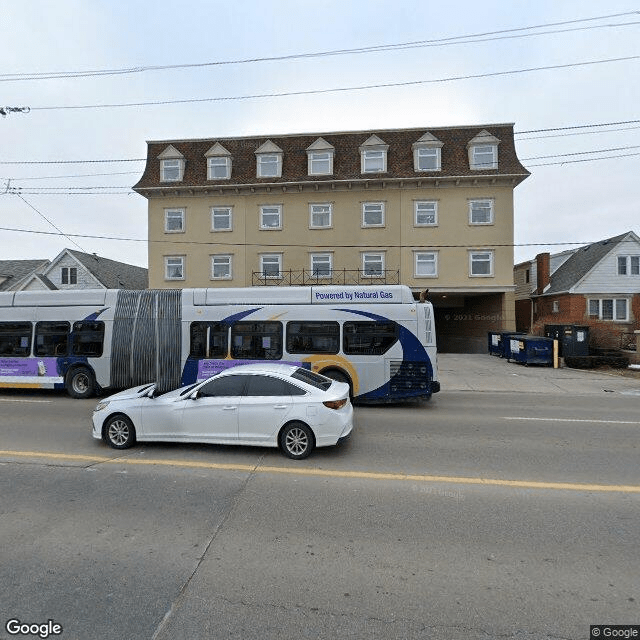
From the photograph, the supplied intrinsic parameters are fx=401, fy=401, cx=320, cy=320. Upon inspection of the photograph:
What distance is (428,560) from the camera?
10.7ft

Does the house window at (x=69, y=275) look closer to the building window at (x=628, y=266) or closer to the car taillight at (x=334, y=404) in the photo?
the car taillight at (x=334, y=404)

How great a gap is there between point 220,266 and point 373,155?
38.8 ft

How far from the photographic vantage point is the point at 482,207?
23922 mm

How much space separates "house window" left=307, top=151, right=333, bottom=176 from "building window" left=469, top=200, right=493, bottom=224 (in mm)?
8993

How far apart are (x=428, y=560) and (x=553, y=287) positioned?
105 ft

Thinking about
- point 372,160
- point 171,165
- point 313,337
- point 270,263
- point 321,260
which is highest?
point 171,165

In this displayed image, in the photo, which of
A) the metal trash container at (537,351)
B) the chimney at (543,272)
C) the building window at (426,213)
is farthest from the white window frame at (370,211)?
the chimney at (543,272)

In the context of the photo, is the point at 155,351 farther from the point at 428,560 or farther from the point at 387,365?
the point at 428,560

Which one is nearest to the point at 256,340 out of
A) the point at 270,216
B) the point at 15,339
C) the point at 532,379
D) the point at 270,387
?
the point at 270,387

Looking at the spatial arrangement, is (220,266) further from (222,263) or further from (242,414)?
(242,414)

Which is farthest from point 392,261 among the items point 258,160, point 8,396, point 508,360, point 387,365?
point 8,396

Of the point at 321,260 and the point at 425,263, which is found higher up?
the point at 321,260

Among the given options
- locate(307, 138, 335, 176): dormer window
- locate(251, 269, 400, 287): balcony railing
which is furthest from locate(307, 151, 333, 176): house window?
locate(251, 269, 400, 287): balcony railing

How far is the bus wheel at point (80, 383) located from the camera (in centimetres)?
1092
